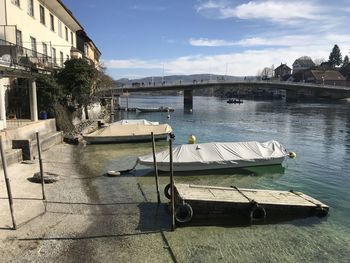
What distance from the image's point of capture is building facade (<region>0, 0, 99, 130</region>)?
25250 millimetres

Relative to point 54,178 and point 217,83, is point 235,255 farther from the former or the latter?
point 217,83

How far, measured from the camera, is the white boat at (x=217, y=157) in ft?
75.3

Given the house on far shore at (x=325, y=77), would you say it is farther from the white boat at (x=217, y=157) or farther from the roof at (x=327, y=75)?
the white boat at (x=217, y=157)

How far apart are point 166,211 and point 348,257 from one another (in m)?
7.12

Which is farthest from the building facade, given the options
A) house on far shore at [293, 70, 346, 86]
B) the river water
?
house on far shore at [293, 70, 346, 86]

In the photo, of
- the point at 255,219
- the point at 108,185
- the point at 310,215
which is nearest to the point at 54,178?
the point at 108,185

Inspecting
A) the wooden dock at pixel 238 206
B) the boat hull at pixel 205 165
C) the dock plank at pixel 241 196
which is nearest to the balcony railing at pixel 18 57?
the boat hull at pixel 205 165

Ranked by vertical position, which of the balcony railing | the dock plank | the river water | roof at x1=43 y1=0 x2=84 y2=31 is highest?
roof at x1=43 y1=0 x2=84 y2=31

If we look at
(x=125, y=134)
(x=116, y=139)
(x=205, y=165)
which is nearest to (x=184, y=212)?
(x=205, y=165)

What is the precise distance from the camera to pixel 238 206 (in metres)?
15.4

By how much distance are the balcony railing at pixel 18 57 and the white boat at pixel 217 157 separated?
10.6 metres

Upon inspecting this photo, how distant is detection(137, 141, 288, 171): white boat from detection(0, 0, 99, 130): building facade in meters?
10.9

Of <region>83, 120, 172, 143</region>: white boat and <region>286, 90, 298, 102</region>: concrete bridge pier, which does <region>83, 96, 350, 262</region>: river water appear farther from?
<region>286, 90, 298, 102</region>: concrete bridge pier

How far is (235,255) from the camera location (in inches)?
483
